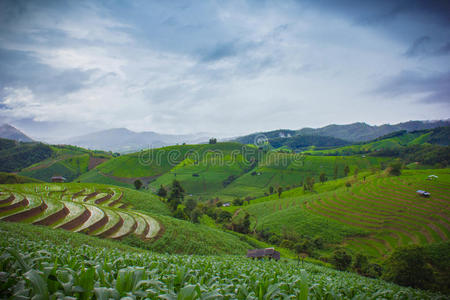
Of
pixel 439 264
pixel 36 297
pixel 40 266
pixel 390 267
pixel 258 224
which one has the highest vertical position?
pixel 36 297

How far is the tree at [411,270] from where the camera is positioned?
2925cm

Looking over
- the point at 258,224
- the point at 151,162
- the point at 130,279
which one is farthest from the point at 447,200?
the point at 151,162

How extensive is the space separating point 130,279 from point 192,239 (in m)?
35.1

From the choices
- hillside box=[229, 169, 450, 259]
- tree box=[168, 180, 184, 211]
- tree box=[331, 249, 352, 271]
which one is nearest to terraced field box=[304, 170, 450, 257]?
hillside box=[229, 169, 450, 259]

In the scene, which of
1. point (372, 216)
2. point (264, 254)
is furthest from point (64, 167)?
point (372, 216)

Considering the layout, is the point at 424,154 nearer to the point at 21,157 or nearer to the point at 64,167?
the point at 64,167

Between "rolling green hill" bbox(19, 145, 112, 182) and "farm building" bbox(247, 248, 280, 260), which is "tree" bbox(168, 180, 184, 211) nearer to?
"farm building" bbox(247, 248, 280, 260)

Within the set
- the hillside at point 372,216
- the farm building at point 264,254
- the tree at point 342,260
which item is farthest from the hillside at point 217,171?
the farm building at point 264,254

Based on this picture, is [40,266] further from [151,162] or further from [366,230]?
[151,162]

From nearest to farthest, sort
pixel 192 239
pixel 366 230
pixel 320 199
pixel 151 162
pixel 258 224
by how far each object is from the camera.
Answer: pixel 192 239, pixel 366 230, pixel 258 224, pixel 320 199, pixel 151 162

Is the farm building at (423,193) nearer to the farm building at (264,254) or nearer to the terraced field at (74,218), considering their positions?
the farm building at (264,254)

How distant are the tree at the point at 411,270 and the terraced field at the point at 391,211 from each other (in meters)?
19.9

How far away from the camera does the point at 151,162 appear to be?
166m

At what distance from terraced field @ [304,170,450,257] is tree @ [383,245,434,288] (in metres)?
19.9
